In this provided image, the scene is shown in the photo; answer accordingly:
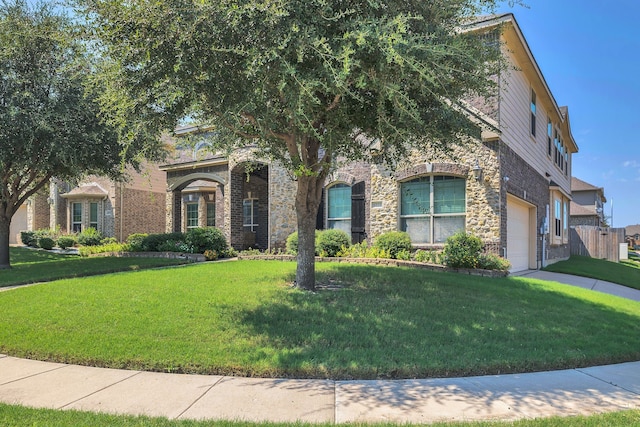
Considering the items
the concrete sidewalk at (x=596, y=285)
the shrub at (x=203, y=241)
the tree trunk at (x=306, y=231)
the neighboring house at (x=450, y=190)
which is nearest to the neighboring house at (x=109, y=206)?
the neighboring house at (x=450, y=190)

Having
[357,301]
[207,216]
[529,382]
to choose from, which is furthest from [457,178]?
[207,216]

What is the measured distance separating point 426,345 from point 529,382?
1.24 m

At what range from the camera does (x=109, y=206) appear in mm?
23906

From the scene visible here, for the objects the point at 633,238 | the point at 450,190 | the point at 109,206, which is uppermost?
the point at 450,190

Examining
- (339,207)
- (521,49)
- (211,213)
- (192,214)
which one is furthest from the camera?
(192,214)

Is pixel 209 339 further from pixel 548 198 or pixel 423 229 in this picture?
pixel 548 198

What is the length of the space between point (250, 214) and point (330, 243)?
7263 millimetres

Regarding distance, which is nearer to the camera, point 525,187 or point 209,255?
point 525,187

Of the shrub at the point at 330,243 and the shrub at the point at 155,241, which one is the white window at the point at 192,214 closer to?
the shrub at the point at 155,241

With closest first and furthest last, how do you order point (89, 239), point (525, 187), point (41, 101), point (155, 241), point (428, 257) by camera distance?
point (41, 101)
point (428, 257)
point (525, 187)
point (155, 241)
point (89, 239)

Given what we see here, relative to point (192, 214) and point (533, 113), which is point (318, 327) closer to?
point (533, 113)

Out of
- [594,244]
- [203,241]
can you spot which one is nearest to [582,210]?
[594,244]

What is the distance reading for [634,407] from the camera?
3.93 meters

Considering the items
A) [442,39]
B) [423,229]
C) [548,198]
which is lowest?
[423,229]
